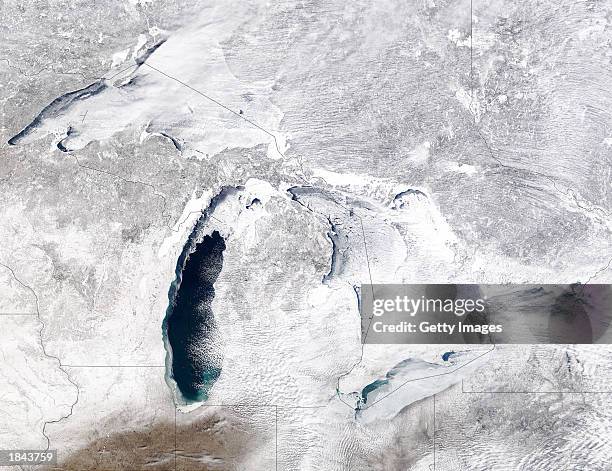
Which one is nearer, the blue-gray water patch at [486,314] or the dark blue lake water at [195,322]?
the blue-gray water patch at [486,314]

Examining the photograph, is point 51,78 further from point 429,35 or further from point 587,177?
point 587,177

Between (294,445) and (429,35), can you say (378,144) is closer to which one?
(429,35)

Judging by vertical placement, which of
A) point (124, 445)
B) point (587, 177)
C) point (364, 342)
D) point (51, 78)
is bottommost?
point (124, 445)

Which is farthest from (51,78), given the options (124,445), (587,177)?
(587,177)

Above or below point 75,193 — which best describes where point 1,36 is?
above

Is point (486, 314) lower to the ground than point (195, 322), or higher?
higher

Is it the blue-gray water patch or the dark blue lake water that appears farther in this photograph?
the dark blue lake water

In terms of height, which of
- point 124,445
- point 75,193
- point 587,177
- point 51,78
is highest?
point 51,78

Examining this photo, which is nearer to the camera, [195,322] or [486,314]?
[486,314]

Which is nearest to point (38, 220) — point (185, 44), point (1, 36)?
point (1, 36)
